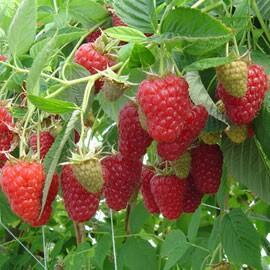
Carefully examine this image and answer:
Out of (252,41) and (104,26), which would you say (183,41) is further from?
(104,26)

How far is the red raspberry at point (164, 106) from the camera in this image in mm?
1045

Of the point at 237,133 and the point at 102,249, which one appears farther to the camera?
the point at 102,249

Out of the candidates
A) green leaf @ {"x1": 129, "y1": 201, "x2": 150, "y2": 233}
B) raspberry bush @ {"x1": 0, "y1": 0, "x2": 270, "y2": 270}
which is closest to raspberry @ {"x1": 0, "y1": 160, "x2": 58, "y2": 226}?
raspberry bush @ {"x1": 0, "y1": 0, "x2": 270, "y2": 270}

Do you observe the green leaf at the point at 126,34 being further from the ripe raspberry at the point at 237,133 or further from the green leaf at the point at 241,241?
the green leaf at the point at 241,241

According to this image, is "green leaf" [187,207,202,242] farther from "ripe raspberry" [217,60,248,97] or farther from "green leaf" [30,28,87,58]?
"ripe raspberry" [217,60,248,97]

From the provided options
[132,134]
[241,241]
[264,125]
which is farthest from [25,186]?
[241,241]

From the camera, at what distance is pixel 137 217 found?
2.18m

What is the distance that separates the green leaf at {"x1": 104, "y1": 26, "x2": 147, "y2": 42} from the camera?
1.10m

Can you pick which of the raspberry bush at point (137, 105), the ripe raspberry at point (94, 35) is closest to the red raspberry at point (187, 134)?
the raspberry bush at point (137, 105)

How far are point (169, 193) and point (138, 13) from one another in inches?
14.0

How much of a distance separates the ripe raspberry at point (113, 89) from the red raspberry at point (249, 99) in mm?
159

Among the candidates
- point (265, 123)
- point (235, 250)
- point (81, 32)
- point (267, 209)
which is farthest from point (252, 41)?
point (267, 209)

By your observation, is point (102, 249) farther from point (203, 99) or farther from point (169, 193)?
point (203, 99)

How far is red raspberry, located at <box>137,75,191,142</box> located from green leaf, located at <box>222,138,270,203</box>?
26 cm
